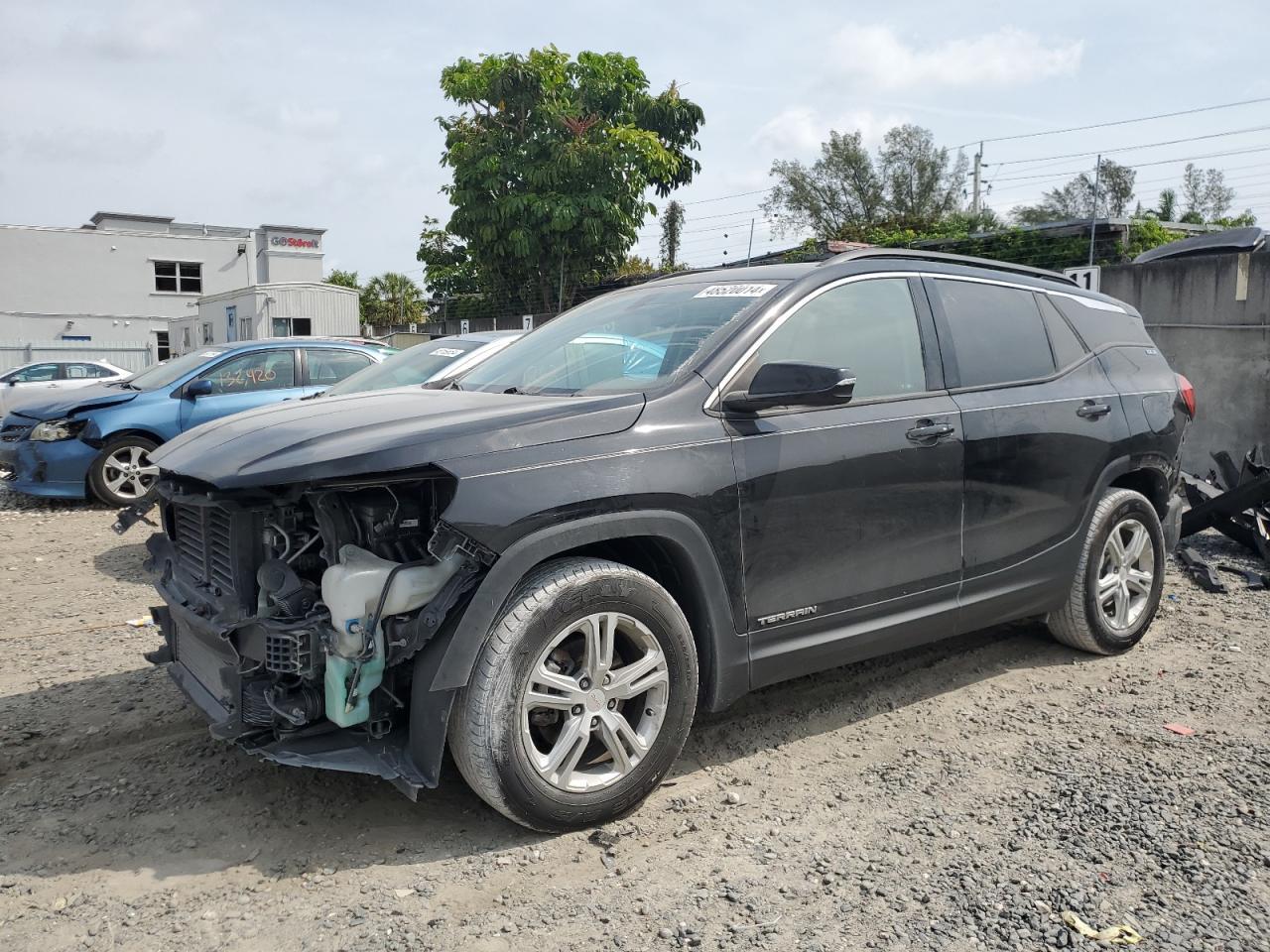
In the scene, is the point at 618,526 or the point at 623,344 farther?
the point at 623,344

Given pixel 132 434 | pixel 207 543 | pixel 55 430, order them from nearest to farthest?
Result: pixel 207 543 → pixel 55 430 → pixel 132 434

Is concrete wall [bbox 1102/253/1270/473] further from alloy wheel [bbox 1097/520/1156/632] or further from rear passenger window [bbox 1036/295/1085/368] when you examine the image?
rear passenger window [bbox 1036/295/1085/368]

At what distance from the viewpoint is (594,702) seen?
322 centimetres

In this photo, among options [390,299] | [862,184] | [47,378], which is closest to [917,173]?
[862,184]

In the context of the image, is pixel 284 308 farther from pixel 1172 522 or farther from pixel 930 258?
pixel 1172 522

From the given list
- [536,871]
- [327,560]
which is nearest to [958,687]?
[536,871]

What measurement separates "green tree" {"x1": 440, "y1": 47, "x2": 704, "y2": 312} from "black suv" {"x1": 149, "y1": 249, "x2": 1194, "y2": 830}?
840 inches

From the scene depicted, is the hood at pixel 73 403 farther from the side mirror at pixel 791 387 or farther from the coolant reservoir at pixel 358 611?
the side mirror at pixel 791 387

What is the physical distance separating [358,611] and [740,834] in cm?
141

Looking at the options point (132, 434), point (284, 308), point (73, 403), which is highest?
Answer: point (284, 308)

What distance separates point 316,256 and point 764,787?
160ft

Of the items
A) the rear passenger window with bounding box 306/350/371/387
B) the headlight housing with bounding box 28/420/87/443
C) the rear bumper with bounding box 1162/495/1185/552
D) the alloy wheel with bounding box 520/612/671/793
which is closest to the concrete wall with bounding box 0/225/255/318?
the headlight housing with bounding box 28/420/87/443

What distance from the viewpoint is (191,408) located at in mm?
9578

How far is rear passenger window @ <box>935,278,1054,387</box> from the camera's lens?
442 cm
